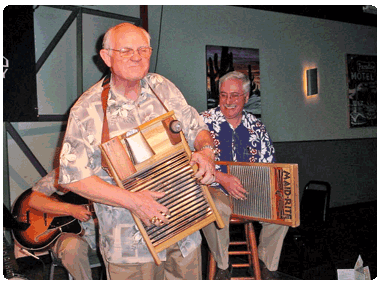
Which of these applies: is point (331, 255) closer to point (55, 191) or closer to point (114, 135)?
point (55, 191)

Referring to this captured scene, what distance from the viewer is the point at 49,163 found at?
15.4 feet

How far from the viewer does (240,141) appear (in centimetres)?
340

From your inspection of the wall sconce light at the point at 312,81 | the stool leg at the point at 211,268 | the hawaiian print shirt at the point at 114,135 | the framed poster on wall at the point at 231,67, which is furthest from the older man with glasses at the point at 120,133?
the wall sconce light at the point at 312,81

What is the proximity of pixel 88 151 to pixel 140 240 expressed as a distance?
48cm

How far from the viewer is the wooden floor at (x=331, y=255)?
404cm

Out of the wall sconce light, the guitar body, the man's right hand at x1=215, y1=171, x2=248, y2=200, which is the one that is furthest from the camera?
the wall sconce light

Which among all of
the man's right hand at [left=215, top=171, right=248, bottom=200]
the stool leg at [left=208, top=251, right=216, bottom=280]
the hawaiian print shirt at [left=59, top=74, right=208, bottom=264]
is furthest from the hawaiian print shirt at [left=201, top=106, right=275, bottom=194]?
the hawaiian print shirt at [left=59, top=74, right=208, bottom=264]

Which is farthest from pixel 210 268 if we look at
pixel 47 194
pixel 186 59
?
pixel 186 59

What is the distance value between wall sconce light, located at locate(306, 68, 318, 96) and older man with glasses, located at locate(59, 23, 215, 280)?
5.42 meters

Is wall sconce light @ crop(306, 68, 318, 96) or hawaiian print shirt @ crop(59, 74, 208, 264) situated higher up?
wall sconce light @ crop(306, 68, 318, 96)

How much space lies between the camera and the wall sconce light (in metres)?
6.83

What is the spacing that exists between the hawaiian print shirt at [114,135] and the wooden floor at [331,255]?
180 centimetres

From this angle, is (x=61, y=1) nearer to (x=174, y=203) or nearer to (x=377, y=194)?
(x=174, y=203)

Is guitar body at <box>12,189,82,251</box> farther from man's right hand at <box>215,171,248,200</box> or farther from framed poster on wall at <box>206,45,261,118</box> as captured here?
framed poster on wall at <box>206,45,261,118</box>
